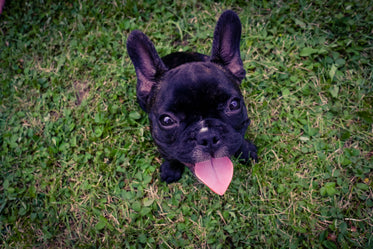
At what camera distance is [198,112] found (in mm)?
2314

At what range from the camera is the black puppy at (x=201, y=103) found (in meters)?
2.26

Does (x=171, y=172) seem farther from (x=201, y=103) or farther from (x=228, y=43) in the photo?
(x=228, y=43)

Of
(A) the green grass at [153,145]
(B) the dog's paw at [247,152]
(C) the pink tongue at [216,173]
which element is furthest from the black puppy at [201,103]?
(A) the green grass at [153,145]

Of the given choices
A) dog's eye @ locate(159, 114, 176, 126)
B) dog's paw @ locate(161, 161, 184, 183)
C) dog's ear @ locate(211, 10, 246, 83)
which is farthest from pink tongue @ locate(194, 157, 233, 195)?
dog's ear @ locate(211, 10, 246, 83)

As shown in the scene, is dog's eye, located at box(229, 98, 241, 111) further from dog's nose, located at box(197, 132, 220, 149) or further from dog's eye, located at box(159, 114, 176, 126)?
dog's eye, located at box(159, 114, 176, 126)

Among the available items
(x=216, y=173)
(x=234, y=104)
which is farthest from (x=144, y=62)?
(x=216, y=173)

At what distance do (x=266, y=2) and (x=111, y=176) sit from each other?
11.4 feet

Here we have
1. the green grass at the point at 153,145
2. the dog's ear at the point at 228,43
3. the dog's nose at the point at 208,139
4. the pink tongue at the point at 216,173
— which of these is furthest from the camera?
the green grass at the point at 153,145

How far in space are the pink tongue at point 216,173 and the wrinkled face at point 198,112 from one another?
0.52ft

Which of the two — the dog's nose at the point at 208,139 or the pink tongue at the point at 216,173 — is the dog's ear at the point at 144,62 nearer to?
the dog's nose at the point at 208,139

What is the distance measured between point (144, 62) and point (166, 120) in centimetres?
62

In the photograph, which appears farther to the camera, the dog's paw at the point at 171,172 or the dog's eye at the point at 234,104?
the dog's paw at the point at 171,172

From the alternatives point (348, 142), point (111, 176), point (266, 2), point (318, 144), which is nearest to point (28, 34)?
point (111, 176)

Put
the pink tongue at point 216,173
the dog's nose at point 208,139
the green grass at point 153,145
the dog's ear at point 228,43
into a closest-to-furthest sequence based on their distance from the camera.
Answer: the dog's nose at point 208,139
the dog's ear at point 228,43
the pink tongue at point 216,173
the green grass at point 153,145
